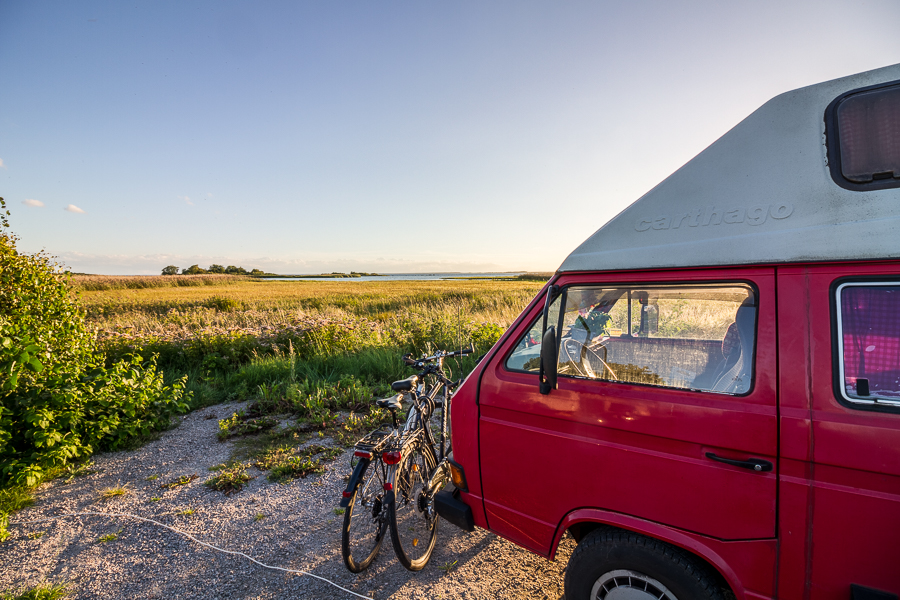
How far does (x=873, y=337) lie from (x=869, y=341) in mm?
21

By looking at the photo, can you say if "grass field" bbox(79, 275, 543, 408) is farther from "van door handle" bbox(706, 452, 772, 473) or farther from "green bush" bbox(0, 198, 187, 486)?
"van door handle" bbox(706, 452, 772, 473)

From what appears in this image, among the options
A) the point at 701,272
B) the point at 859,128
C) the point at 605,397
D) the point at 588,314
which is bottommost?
the point at 605,397

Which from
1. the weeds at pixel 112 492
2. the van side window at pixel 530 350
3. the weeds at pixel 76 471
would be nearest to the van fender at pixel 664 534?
the van side window at pixel 530 350

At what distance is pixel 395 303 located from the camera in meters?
23.6

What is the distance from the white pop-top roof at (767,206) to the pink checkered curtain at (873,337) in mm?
173

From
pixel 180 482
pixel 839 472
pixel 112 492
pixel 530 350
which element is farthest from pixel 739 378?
pixel 112 492

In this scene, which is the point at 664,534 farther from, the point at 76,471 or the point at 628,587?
the point at 76,471

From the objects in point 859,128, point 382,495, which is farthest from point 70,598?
point 859,128

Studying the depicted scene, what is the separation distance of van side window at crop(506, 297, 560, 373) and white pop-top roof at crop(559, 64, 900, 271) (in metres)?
0.48

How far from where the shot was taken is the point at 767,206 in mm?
1851

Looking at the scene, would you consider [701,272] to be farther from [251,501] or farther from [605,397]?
[251,501]

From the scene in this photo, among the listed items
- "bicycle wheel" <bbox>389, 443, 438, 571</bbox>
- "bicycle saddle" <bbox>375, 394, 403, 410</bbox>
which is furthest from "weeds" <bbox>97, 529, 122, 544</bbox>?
"bicycle saddle" <bbox>375, 394, 403, 410</bbox>

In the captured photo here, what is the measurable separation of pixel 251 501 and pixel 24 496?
217 centimetres

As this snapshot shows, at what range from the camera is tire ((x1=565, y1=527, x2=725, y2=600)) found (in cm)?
190
